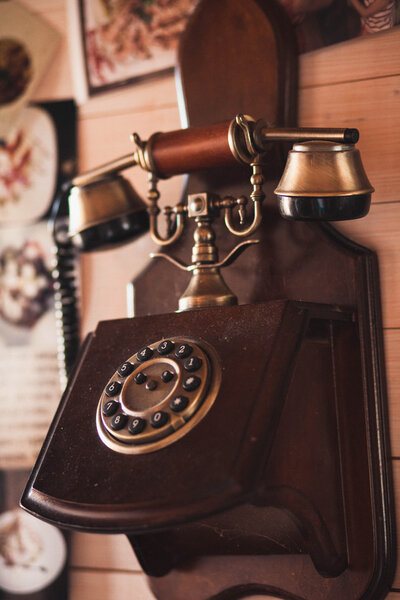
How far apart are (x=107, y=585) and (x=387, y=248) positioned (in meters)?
0.70

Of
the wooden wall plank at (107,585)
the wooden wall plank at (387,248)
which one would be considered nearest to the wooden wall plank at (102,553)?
the wooden wall plank at (107,585)

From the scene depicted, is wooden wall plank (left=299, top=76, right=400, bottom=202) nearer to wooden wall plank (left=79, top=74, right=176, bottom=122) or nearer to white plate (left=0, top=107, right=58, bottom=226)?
wooden wall plank (left=79, top=74, right=176, bottom=122)

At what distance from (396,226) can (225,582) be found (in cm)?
55

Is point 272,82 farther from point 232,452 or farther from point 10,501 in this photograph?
point 10,501

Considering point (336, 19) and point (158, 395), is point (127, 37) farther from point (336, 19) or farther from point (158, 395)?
point (158, 395)

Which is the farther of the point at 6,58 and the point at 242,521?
the point at 6,58

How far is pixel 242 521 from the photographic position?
0.84 meters

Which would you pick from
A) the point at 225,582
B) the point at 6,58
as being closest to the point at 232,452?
the point at 225,582

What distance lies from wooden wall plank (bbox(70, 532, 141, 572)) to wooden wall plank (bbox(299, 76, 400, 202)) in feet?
2.21

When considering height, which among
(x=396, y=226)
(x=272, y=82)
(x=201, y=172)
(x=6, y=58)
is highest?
(x=6, y=58)

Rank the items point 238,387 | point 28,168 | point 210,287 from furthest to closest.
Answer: point 28,168, point 210,287, point 238,387

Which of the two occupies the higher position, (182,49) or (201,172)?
(182,49)

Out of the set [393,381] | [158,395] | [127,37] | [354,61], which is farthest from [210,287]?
[127,37]

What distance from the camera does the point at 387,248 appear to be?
0.92 meters
